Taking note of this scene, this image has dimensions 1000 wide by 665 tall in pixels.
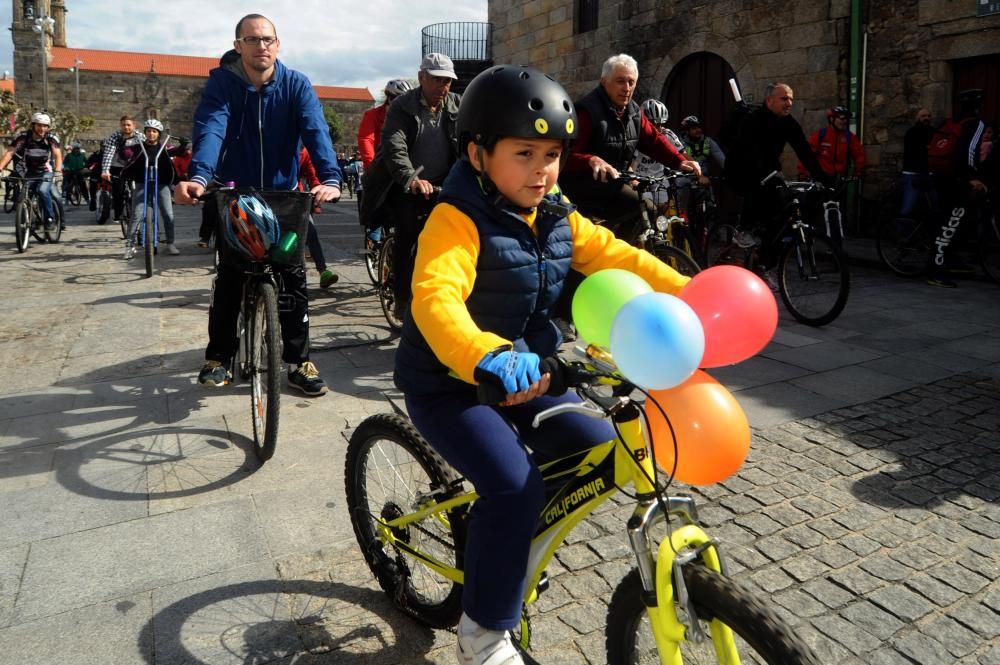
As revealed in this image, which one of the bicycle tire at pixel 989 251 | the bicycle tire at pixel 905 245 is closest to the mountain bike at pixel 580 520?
the bicycle tire at pixel 989 251

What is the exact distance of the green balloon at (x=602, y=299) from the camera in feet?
5.83

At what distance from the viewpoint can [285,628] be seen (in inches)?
96.0

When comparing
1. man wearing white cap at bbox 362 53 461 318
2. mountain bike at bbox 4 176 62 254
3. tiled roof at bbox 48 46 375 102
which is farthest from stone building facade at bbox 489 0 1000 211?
tiled roof at bbox 48 46 375 102

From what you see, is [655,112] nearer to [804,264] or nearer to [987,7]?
[804,264]

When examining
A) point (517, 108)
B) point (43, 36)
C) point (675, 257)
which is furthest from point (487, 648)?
point (43, 36)

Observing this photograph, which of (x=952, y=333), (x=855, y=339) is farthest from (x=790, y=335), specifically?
(x=952, y=333)

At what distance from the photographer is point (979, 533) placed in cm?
310

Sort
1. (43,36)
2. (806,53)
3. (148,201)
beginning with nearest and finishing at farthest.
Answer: (148,201), (806,53), (43,36)

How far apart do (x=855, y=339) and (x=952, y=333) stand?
3.01 ft

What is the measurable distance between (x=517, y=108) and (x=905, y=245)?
27.8ft

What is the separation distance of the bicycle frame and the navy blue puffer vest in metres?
0.38

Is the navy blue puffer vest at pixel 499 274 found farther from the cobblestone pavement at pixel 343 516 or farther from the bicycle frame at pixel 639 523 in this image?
the cobblestone pavement at pixel 343 516

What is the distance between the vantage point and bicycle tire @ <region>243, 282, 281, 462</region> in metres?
3.58

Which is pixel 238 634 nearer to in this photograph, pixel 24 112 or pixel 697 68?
pixel 697 68
